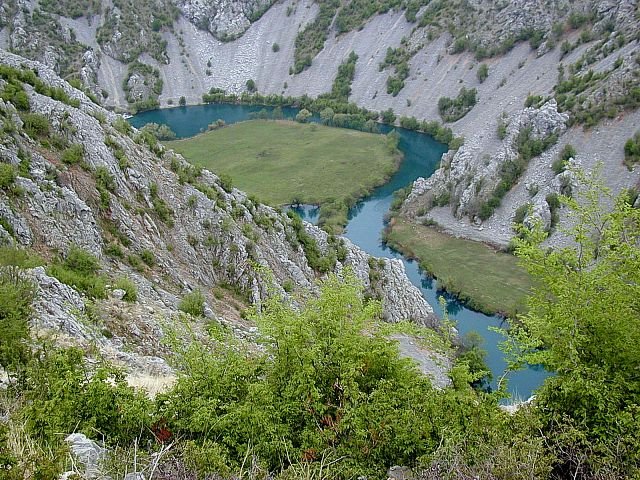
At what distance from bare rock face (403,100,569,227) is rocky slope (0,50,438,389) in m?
41.6

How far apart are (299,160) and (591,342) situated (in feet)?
296

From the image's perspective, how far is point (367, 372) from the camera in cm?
1294

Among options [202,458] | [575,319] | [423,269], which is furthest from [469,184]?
[202,458]

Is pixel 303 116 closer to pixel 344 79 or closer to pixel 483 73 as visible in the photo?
pixel 344 79

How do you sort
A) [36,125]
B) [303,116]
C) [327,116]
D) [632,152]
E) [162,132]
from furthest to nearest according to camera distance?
[303,116], [327,116], [162,132], [632,152], [36,125]

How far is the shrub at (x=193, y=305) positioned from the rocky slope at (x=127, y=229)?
0.43 metres

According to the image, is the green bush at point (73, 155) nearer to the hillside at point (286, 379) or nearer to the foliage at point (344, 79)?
the hillside at point (286, 379)

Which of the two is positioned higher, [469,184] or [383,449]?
[383,449]

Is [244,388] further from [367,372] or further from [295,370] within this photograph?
[367,372]

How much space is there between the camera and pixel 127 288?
20.3 meters

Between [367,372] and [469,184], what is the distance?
67.4 meters

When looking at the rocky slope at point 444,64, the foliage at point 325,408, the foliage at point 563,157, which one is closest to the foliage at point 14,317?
the foliage at point 325,408

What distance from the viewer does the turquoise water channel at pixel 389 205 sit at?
146 feet

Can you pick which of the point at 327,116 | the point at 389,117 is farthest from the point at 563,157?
the point at 327,116
